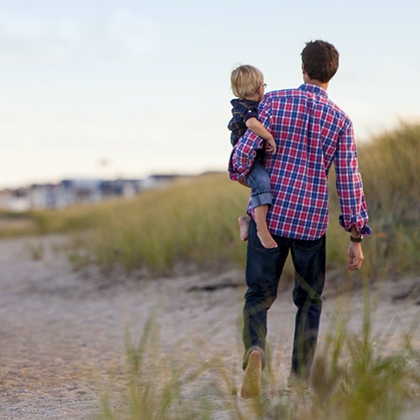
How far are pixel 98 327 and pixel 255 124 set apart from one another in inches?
144

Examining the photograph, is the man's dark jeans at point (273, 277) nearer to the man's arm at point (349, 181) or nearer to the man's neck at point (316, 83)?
the man's arm at point (349, 181)

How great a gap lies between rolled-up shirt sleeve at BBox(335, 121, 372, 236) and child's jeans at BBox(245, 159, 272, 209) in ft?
1.06

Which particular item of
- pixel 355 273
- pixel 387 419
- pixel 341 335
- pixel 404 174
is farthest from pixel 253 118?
pixel 404 174

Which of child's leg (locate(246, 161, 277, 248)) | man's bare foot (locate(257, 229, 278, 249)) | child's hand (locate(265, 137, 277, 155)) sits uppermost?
child's hand (locate(265, 137, 277, 155))

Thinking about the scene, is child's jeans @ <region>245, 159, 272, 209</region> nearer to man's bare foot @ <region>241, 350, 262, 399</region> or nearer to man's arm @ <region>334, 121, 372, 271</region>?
man's arm @ <region>334, 121, 372, 271</region>

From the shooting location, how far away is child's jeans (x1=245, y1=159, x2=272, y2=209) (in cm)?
317

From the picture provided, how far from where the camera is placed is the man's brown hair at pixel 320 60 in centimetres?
318

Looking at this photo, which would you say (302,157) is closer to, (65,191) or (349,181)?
(349,181)

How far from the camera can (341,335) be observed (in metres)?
2.60

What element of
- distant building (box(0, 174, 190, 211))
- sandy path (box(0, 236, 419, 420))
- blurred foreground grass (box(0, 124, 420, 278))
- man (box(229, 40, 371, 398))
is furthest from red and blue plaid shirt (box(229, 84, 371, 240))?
distant building (box(0, 174, 190, 211))

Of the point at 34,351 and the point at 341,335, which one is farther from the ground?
the point at 341,335

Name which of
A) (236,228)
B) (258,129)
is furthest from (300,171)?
(236,228)

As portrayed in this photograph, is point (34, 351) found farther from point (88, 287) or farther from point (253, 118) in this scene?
point (88, 287)

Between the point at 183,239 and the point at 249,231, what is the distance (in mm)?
5365
